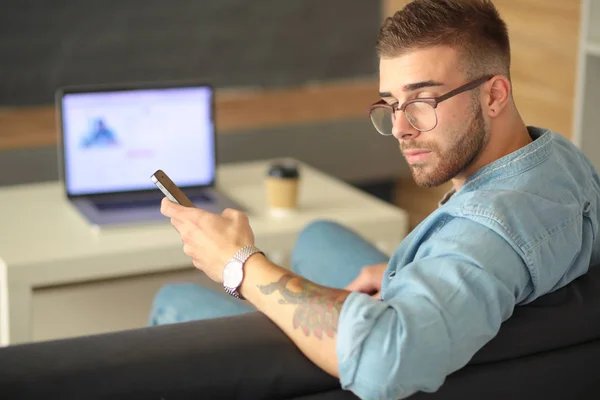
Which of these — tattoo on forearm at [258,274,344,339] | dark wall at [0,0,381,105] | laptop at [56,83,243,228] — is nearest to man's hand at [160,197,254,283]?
tattoo on forearm at [258,274,344,339]

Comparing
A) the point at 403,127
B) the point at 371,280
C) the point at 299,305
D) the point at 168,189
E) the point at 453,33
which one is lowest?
the point at 371,280

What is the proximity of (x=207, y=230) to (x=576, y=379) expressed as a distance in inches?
23.3

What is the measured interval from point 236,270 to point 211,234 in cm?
8

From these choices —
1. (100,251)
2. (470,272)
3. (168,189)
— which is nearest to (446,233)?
(470,272)

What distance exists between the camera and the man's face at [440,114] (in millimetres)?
1556

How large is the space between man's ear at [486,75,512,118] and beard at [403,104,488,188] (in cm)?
2

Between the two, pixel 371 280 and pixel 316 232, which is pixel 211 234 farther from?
pixel 316 232

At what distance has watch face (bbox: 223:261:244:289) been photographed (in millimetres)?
1455

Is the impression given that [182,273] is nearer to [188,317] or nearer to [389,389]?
[188,317]

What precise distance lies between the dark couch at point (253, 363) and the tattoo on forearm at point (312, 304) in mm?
38

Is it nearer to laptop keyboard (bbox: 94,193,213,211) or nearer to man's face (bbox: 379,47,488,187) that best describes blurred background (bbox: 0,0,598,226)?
laptop keyboard (bbox: 94,193,213,211)

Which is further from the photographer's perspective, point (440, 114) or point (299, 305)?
point (440, 114)

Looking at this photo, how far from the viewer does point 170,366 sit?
124cm

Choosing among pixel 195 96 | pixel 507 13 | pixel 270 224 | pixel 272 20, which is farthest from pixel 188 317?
pixel 272 20
